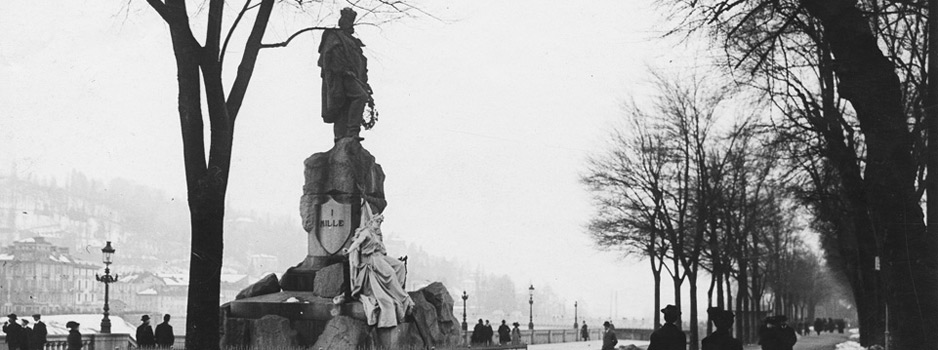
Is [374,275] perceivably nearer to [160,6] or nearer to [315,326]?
[315,326]

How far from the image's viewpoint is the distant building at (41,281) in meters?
122

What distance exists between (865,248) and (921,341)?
1349 centimetres

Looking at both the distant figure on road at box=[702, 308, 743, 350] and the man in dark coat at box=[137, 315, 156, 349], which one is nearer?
the distant figure on road at box=[702, 308, 743, 350]

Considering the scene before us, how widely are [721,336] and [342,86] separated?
480 inches

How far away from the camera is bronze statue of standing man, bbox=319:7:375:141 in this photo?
2053 cm

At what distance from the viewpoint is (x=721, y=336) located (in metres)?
10.0

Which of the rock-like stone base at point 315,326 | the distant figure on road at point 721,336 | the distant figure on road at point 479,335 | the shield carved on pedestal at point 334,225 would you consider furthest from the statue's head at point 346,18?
the distant figure on road at point 479,335

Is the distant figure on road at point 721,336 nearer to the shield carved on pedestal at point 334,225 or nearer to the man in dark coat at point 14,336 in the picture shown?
the shield carved on pedestal at point 334,225

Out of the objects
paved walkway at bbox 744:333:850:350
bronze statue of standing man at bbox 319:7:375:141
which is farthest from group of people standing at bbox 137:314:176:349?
paved walkway at bbox 744:333:850:350

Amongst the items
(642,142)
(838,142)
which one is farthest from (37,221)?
(838,142)

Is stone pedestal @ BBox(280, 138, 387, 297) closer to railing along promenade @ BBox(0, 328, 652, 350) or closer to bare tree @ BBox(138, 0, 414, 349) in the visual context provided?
railing along promenade @ BBox(0, 328, 652, 350)

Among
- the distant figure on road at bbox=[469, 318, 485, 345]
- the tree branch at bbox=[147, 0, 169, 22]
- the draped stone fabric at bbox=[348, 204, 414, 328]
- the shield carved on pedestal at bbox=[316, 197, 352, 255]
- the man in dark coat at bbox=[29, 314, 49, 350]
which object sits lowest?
the distant figure on road at bbox=[469, 318, 485, 345]

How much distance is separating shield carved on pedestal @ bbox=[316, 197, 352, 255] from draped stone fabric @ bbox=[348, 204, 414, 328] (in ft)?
5.04

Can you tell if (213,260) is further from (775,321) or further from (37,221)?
(37,221)
